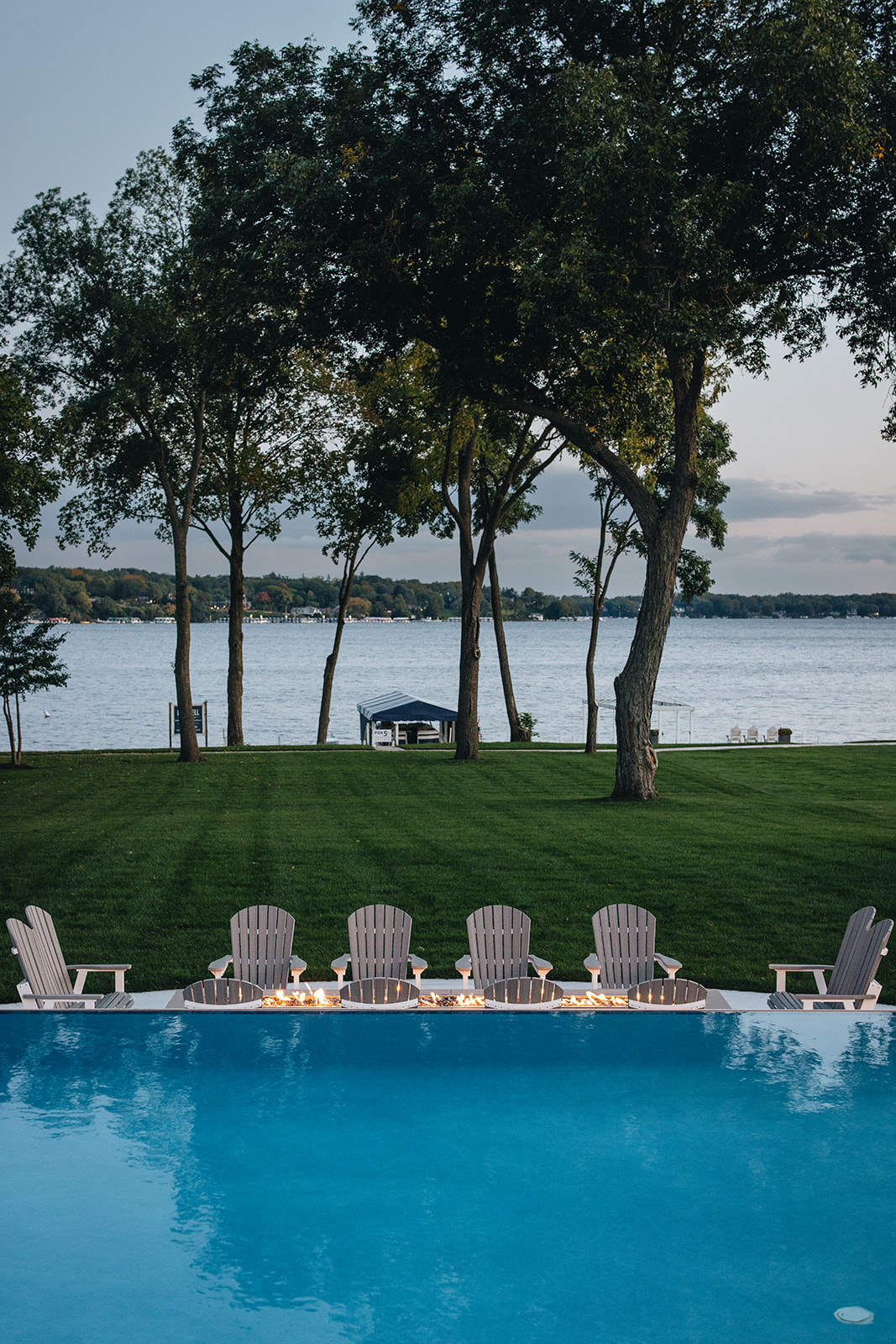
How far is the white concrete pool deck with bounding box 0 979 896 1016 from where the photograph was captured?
384 inches

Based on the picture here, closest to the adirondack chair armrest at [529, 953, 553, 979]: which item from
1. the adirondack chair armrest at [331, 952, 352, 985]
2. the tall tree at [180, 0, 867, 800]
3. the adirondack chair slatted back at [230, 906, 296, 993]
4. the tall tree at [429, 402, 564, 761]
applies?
the adirondack chair armrest at [331, 952, 352, 985]

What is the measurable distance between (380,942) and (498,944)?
109 cm

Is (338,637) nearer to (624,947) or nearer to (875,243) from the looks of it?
(875,243)

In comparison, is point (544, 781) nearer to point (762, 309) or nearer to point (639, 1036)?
point (762, 309)

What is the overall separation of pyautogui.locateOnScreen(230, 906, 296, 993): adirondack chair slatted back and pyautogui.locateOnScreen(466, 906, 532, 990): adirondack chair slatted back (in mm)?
1690

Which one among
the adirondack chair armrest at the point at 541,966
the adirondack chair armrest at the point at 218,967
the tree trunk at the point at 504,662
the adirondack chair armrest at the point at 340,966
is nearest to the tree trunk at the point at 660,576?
the adirondack chair armrest at the point at 541,966

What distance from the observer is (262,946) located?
34.7 ft

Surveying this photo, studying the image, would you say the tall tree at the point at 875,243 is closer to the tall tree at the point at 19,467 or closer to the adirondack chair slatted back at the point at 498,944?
the adirondack chair slatted back at the point at 498,944

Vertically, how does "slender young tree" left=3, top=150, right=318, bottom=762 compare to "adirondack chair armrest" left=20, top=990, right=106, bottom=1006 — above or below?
above

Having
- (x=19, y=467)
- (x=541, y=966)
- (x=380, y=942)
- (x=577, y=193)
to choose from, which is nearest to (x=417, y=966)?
(x=380, y=942)

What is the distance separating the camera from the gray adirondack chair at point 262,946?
10.5m

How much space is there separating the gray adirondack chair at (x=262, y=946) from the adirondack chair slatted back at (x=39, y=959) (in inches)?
53.1

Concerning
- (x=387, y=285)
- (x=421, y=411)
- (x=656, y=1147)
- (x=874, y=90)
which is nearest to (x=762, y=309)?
(x=874, y=90)

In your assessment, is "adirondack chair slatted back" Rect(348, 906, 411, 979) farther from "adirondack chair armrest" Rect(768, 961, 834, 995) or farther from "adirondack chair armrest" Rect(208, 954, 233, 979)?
"adirondack chair armrest" Rect(768, 961, 834, 995)
